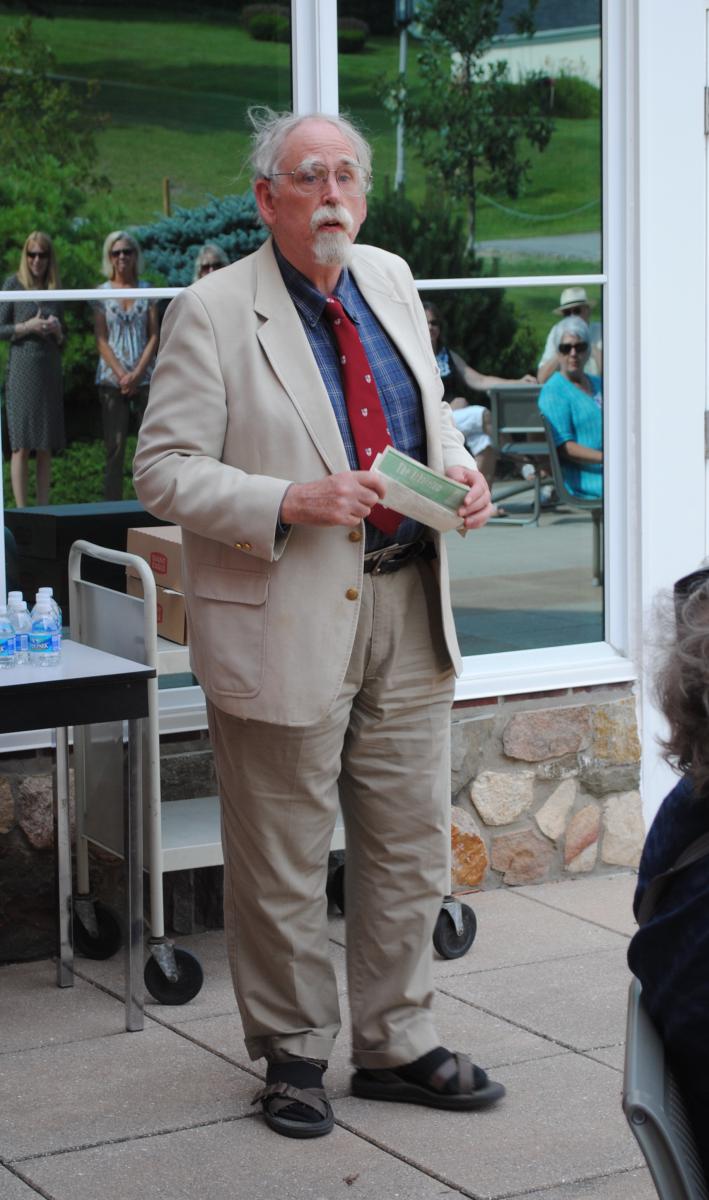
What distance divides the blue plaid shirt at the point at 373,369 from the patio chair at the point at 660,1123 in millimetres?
1669

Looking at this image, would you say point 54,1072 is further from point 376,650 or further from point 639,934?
point 639,934

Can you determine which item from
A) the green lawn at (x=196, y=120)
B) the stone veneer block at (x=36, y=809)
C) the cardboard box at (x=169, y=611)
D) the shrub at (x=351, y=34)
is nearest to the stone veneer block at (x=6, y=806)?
the stone veneer block at (x=36, y=809)

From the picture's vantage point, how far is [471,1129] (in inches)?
135

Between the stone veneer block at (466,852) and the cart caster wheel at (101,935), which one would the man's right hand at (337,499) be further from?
the stone veneer block at (466,852)

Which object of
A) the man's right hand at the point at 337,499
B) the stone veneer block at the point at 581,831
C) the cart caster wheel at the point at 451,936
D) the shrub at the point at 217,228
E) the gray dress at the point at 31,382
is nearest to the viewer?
the man's right hand at the point at 337,499

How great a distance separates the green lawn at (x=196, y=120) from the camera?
4977 mm

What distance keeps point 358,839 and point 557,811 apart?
171 centimetres

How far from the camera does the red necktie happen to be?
337 centimetres

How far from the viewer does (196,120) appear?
5.09 meters

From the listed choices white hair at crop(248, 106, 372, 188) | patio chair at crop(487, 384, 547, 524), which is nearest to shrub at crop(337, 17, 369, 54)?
patio chair at crop(487, 384, 547, 524)

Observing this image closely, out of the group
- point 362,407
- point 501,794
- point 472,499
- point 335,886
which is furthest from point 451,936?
point 362,407

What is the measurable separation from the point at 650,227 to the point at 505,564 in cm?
115

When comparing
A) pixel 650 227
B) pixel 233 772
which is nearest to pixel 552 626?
pixel 650 227

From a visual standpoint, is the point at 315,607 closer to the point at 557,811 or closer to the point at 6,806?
the point at 6,806
